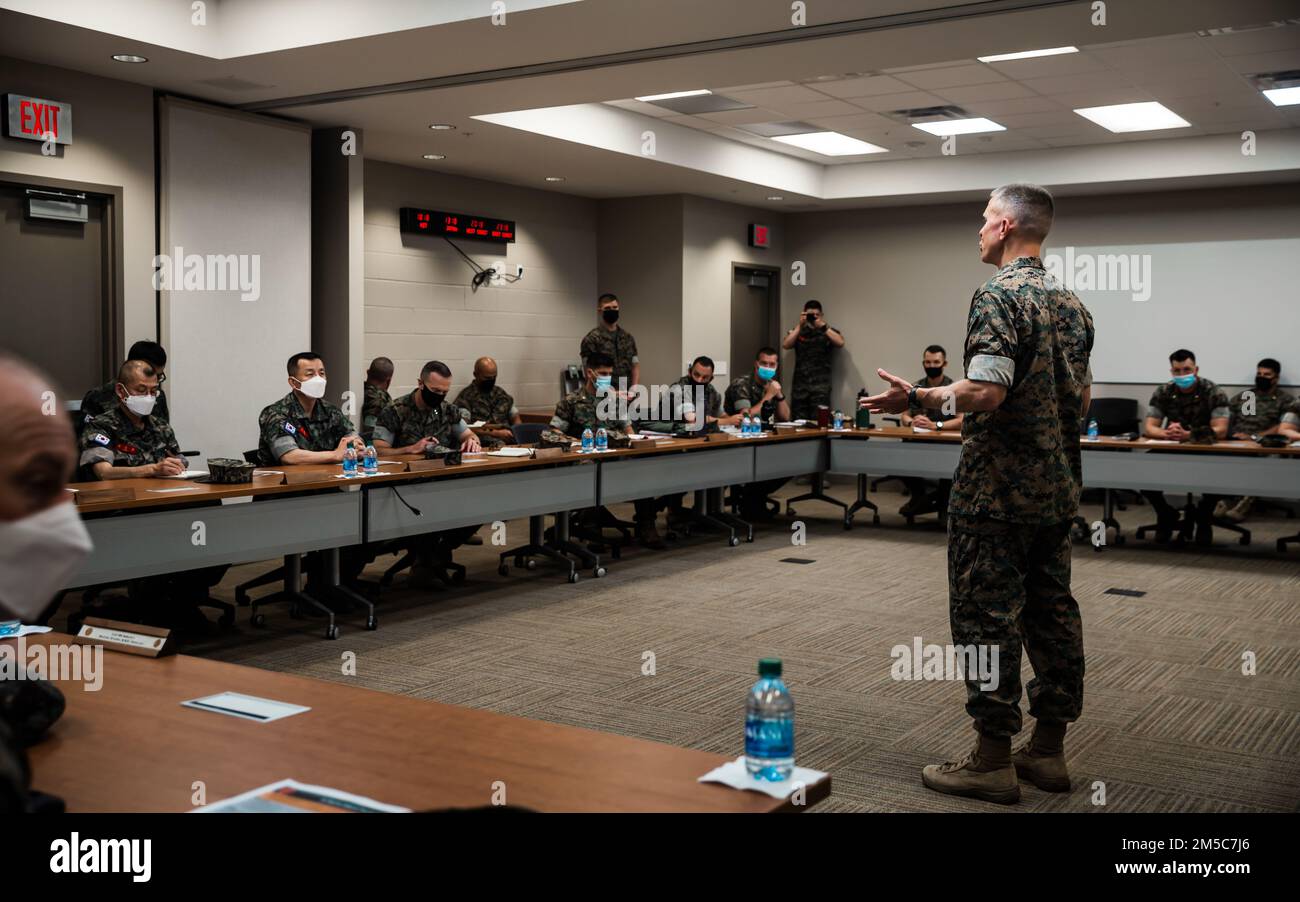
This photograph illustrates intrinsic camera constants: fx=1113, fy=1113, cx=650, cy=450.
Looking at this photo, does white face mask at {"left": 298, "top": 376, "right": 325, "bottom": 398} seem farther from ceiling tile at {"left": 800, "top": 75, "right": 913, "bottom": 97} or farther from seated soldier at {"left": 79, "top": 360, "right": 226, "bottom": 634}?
ceiling tile at {"left": 800, "top": 75, "right": 913, "bottom": 97}

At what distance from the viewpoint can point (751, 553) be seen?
7.50 metres

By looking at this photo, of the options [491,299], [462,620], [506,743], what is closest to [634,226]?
[491,299]

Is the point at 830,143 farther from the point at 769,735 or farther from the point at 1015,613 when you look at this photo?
the point at 769,735

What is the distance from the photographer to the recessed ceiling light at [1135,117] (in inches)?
326

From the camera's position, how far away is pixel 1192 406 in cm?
818

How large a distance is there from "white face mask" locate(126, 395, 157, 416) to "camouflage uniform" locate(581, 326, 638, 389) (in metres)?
5.26

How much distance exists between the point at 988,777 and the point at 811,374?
8.96 meters

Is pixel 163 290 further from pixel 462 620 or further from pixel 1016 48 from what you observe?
pixel 1016 48

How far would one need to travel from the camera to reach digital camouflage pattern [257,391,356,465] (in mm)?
5586

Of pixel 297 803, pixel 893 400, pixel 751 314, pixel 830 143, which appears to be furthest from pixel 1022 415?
pixel 751 314

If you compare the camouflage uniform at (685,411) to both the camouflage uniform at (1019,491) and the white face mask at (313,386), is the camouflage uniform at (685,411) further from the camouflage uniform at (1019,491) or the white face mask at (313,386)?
the camouflage uniform at (1019,491)

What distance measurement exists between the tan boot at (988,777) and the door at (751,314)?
8.48 metres

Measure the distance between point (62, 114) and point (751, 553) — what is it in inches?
192

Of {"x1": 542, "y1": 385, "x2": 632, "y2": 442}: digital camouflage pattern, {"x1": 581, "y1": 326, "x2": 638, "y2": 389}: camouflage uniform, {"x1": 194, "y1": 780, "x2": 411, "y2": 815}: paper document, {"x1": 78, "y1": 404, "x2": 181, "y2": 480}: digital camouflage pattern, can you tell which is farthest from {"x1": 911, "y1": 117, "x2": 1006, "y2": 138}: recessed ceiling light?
{"x1": 194, "y1": 780, "x2": 411, "y2": 815}: paper document
